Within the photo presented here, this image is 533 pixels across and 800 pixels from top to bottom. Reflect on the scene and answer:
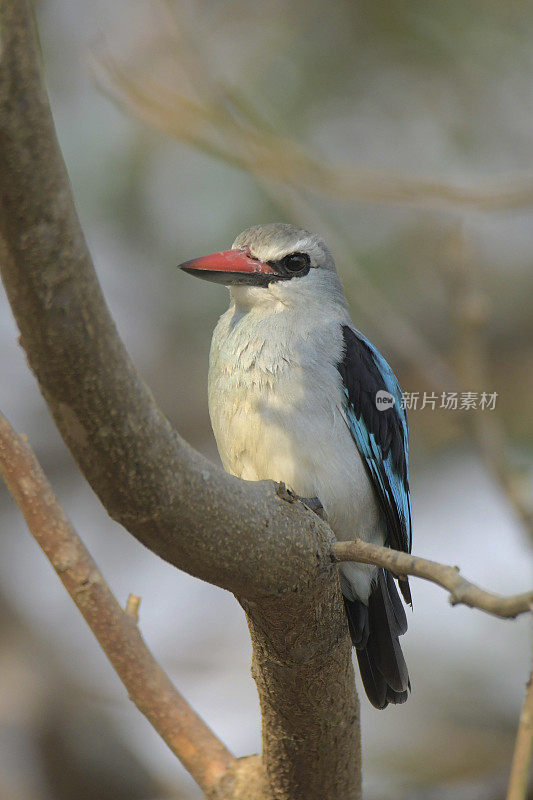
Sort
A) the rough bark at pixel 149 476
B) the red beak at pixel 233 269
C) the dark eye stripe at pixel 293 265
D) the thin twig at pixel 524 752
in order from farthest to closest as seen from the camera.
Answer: the dark eye stripe at pixel 293 265 < the red beak at pixel 233 269 < the thin twig at pixel 524 752 < the rough bark at pixel 149 476

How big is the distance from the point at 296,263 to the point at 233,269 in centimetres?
34

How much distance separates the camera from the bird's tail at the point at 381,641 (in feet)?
10.8

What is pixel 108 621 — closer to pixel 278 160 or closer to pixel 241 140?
pixel 278 160

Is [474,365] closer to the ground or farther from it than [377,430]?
farther from it

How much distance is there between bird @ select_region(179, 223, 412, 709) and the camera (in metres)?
3.34

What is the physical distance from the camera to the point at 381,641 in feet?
11.1

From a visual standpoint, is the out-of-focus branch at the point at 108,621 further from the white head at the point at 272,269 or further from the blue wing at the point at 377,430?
the white head at the point at 272,269

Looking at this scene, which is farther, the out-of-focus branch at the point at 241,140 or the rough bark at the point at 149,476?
the out-of-focus branch at the point at 241,140

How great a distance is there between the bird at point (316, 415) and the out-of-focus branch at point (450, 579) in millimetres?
1055

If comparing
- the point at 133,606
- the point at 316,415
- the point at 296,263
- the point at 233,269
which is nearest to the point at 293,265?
the point at 296,263

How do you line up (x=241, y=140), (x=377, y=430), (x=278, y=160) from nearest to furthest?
(x=377, y=430) < (x=278, y=160) < (x=241, y=140)

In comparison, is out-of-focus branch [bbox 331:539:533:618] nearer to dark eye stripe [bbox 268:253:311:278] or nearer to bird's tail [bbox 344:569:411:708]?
bird's tail [bbox 344:569:411:708]

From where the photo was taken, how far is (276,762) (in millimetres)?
2996

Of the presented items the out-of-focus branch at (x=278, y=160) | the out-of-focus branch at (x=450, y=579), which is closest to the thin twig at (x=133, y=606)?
the out-of-focus branch at (x=450, y=579)
